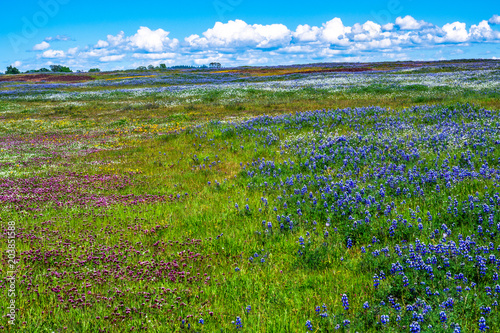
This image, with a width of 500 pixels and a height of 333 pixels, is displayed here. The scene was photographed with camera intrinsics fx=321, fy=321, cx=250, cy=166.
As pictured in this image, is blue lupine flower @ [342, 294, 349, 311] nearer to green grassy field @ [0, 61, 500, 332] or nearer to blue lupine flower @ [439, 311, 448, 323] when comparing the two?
green grassy field @ [0, 61, 500, 332]

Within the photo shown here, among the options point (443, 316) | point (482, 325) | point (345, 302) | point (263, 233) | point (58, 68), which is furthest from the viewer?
point (58, 68)

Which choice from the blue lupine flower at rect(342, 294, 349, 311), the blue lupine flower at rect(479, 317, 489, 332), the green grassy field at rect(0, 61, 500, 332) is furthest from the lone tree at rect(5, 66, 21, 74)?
the blue lupine flower at rect(479, 317, 489, 332)

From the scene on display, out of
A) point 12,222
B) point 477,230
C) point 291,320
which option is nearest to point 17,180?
point 12,222

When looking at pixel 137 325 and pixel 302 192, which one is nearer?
pixel 137 325

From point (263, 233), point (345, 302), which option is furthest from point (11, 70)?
point (345, 302)

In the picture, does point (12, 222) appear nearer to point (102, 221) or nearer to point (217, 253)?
point (102, 221)

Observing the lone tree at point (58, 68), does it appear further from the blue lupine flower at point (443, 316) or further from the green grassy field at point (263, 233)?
the blue lupine flower at point (443, 316)

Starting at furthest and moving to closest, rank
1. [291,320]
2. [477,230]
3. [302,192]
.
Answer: [302,192], [477,230], [291,320]

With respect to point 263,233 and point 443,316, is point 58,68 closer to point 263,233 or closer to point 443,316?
point 263,233

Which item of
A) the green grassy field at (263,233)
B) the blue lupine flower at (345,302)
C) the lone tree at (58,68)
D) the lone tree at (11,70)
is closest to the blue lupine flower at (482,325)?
the green grassy field at (263,233)

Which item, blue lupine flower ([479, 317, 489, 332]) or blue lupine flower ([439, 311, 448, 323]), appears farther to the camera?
blue lupine flower ([439, 311, 448, 323])

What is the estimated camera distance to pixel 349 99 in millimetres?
27484

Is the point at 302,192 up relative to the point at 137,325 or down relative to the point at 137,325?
up

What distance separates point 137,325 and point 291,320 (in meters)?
1.96
